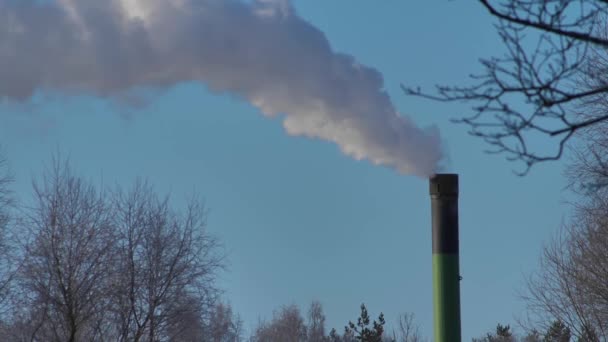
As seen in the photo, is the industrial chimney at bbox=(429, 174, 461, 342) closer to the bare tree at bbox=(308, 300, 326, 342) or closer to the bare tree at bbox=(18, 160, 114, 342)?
the bare tree at bbox=(18, 160, 114, 342)

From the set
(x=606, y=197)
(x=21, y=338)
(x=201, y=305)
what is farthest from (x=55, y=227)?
(x=606, y=197)

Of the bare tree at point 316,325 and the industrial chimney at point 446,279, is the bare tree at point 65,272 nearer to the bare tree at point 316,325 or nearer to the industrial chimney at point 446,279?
the industrial chimney at point 446,279

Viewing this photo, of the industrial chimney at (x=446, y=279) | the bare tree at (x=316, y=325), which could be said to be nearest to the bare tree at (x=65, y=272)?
the industrial chimney at (x=446, y=279)

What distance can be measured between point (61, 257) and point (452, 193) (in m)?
9.16

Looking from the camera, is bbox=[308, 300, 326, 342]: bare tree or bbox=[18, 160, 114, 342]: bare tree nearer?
bbox=[18, 160, 114, 342]: bare tree

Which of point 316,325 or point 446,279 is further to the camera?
point 316,325

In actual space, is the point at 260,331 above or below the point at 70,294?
above

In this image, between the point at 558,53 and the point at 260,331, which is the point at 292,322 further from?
the point at 558,53

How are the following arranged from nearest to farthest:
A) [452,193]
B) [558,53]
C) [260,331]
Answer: [558,53] → [452,193] → [260,331]

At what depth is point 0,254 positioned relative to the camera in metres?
24.0

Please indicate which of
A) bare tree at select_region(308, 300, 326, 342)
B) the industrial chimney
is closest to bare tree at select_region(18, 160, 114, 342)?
the industrial chimney

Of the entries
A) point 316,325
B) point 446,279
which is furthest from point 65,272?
point 316,325

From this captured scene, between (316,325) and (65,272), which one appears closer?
(65,272)

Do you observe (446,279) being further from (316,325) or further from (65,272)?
(316,325)
